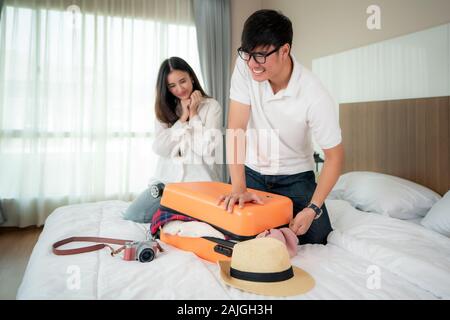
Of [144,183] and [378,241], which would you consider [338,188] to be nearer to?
[378,241]

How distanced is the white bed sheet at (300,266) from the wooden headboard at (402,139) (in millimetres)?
652

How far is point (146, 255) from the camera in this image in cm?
124

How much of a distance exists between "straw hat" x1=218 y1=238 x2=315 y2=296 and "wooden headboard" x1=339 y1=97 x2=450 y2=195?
147 centimetres

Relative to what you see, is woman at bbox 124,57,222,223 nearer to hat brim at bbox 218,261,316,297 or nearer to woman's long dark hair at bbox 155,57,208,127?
woman's long dark hair at bbox 155,57,208,127

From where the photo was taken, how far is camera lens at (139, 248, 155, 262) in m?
Result: 1.23

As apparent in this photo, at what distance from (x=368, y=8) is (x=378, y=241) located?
1.94 metres

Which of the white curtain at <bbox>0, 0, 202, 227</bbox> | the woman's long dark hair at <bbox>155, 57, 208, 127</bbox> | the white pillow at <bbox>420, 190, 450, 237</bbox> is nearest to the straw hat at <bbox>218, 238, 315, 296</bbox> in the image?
the white pillow at <bbox>420, 190, 450, 237</bbox>

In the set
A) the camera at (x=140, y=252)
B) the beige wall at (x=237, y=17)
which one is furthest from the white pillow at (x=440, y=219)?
the beige wall at (x=237, y=17)

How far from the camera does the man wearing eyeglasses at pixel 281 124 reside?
133 centimetres

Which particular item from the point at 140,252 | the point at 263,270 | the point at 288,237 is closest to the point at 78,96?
the point at 140,252

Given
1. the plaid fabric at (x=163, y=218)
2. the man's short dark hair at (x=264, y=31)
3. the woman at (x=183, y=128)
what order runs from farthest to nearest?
the woman at (x=183, y=128)
the plaid fabric at (x=163, y=218)
the man's short dark hair at (x=264, y=31)

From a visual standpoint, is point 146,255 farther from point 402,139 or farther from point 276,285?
point 402,139

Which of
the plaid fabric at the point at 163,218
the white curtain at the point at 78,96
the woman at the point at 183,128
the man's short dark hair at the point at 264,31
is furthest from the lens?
the white curtain at the point at 78,96

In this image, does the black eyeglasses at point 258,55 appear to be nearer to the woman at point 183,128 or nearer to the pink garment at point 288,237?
the pink garment at point 288,237
